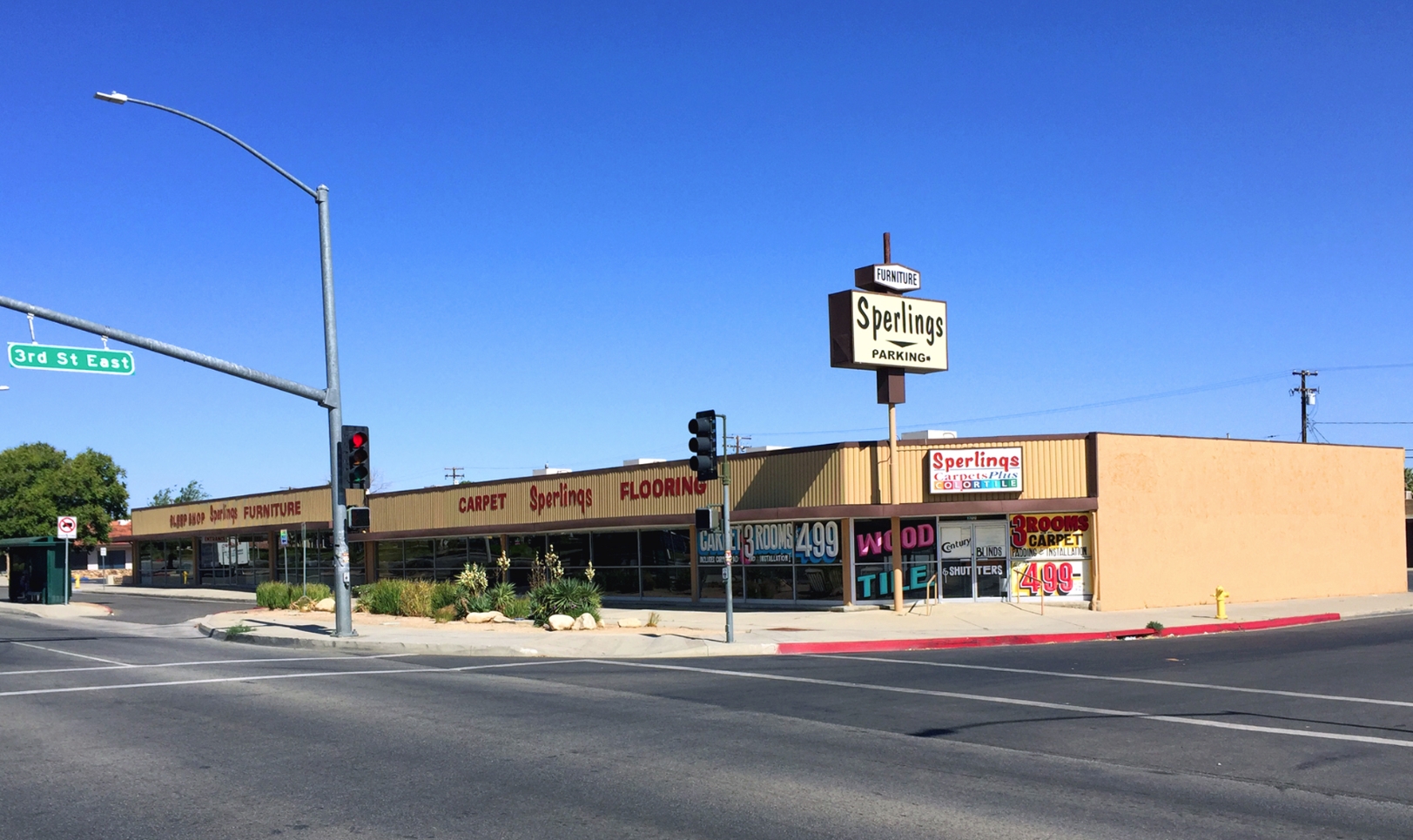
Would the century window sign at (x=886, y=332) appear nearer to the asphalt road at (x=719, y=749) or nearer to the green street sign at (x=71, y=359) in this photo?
the asphalt road at (x=719, y=749)

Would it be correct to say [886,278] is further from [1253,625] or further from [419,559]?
[419,559]

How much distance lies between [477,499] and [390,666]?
23.4 metres

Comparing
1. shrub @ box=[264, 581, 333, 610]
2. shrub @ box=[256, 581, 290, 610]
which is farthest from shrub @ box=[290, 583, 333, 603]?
shrub @ box=[256, 581, 290, 610]

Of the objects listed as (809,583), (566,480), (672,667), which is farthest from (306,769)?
(566,480)

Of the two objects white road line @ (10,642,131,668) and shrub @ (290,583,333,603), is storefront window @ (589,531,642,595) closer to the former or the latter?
shrub @ (290,583,333,603)

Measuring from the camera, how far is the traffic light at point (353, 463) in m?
23.2

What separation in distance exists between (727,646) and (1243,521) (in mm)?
18214

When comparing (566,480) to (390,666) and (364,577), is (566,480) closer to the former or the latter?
(364,577)

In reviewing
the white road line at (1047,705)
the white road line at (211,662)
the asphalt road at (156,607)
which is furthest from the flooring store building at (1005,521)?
the white road line at (211,662)

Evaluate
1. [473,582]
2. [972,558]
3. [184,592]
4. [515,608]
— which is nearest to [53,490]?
[184,592]

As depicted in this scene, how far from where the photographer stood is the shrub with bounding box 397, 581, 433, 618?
2988 centimetres

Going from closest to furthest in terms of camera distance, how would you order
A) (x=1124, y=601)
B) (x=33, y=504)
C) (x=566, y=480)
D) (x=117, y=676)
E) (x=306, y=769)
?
1. (x=306, y=769)
2. (x=117, y=676)
3. (x=1124, y=601)
4. (x=566, y=480)
5. (x=33, y=504)

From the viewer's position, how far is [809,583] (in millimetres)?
31203

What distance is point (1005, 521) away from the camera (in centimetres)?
3022
